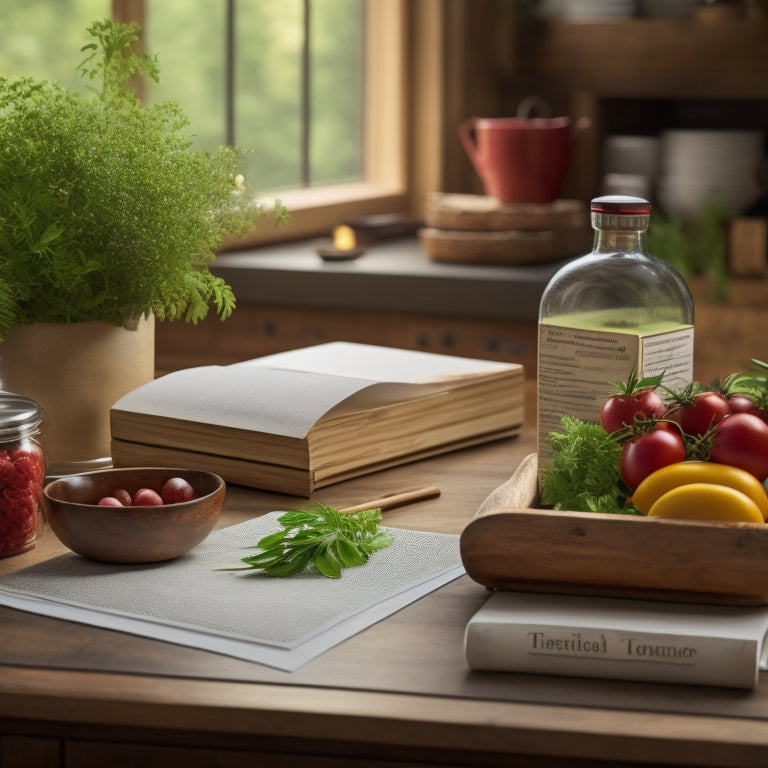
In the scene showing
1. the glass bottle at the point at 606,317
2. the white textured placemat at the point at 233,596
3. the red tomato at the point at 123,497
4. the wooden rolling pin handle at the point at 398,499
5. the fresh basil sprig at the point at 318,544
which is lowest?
the wooden rolling pin handle at the point at 398,499

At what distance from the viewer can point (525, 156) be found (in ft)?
9.68

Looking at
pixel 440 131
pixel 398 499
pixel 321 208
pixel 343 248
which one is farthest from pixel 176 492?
pixel 440 131

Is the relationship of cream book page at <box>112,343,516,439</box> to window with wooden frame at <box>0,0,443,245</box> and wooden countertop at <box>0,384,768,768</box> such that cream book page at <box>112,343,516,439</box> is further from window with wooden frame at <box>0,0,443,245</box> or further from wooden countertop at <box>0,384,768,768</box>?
window with wooden frame at <box>0,0,443,245</box>

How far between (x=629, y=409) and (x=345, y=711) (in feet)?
1.20

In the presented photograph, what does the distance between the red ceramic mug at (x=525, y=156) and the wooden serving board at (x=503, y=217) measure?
0.14 m

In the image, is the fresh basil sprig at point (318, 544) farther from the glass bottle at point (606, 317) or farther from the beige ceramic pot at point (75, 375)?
the beige ceramic pot at point (75, 375)

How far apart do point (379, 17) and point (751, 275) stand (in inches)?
49.9

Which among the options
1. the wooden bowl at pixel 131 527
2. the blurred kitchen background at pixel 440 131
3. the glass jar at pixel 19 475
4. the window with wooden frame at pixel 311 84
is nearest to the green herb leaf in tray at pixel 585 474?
the wooden bowl at pixel 131 527

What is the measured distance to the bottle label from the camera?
109cm

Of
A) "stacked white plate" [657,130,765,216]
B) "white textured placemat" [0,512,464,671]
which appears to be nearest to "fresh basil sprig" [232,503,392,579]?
"white textured placemat" [0,512,464,671]

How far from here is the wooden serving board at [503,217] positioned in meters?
2.75

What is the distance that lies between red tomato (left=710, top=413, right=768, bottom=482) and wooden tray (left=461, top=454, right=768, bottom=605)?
0.11 m

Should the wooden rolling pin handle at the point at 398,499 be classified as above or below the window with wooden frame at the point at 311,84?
below

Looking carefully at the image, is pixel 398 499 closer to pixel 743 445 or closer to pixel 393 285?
pixel 743 445
